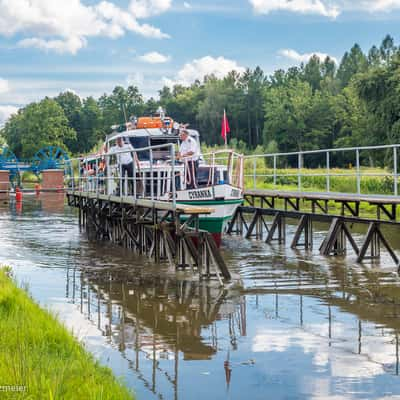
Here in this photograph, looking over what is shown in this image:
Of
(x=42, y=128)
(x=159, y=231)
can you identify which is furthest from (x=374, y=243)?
(x=42, y=128)

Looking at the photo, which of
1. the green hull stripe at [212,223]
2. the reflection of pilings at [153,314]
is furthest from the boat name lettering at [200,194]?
the reflection of pilings at [153,314]

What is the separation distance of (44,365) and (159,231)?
11.2 m

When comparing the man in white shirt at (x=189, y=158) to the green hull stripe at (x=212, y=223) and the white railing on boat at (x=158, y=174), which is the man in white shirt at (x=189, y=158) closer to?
the white railing on boat at (x=158, y=174)

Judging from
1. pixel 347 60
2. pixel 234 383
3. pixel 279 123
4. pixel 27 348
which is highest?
pixel 347 60

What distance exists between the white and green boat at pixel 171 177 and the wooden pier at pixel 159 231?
0.52 metres

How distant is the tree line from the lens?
8481 centimetres

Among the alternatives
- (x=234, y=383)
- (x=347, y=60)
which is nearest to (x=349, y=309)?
(x=234, y=383)

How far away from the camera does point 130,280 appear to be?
623 inches

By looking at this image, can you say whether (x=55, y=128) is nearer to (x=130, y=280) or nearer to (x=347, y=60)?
(x=347, y=60)

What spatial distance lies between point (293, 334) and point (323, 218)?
31.2 feet

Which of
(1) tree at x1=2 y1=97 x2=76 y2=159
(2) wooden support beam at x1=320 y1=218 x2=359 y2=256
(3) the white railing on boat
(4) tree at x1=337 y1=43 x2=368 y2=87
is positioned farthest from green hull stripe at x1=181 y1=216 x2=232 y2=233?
(4) tree at x1=337 y1=43 x2=368 y2=87

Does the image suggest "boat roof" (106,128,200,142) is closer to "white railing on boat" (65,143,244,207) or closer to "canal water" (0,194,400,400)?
"white railing on boat" (65,143,244,207)

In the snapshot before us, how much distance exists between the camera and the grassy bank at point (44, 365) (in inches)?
258

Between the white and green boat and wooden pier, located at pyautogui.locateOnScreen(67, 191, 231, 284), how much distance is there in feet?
1.69
